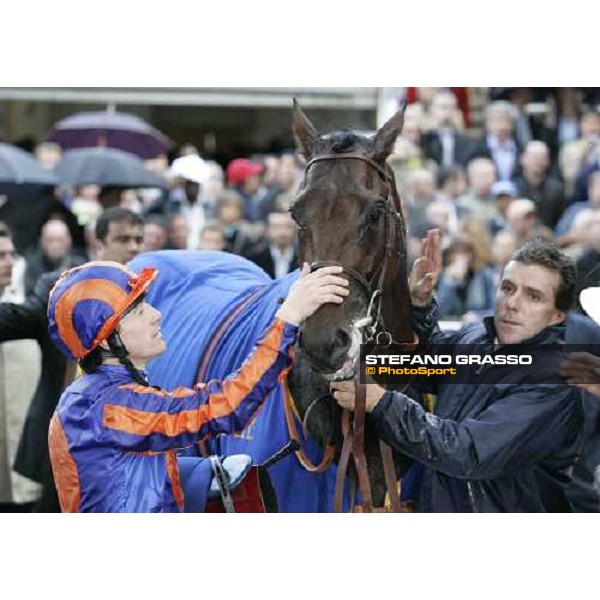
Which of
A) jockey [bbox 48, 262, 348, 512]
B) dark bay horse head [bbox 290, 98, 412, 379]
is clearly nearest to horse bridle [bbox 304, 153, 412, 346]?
dark bay horse head [bbox 290, 98, 412, 379]

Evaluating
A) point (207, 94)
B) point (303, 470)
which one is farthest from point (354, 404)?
point (207, 94)

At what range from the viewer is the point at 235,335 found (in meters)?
4.52

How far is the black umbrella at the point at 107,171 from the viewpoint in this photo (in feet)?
17.8

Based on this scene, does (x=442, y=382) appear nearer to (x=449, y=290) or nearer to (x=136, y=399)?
(x=449, y=290)

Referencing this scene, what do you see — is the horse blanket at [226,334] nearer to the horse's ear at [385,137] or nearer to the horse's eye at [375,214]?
the horse's eye at [375,214]

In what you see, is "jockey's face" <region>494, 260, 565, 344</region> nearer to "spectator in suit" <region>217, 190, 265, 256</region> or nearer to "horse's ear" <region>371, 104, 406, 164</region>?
"horse's ear" <region>371, 104, 406, 164</region>

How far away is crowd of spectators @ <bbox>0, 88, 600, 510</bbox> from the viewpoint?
15.4 ft

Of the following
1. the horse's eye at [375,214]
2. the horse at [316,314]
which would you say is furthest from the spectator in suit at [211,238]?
the horse's eye at [375,214]

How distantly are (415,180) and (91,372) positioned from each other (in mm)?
1855

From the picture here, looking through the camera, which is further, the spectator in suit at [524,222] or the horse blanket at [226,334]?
the spectator in suit at [524,222]

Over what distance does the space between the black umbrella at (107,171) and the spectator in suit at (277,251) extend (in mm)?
614

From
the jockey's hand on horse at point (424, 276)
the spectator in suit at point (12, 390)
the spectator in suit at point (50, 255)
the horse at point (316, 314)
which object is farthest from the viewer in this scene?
the spectator in suit at point (50, 255)
